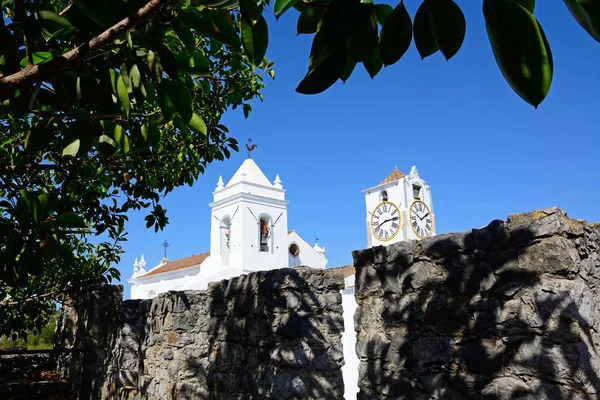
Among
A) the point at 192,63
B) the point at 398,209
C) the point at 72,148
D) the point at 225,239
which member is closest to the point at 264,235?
the point at 225,239

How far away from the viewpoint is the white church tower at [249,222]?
26734 mm

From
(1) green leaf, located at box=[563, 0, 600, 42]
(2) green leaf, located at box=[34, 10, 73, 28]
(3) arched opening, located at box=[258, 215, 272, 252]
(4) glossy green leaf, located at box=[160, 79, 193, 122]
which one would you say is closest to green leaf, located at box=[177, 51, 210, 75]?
(4) glossy green leaf, located at box=[160, 79, 193, 122]

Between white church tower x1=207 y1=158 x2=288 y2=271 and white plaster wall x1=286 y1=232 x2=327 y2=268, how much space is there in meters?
5.30

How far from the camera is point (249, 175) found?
2867 centimetres

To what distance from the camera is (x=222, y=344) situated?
4.57 meters

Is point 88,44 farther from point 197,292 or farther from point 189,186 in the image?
point 189,186

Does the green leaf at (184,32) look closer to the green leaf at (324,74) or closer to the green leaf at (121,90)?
the green leaf at (121,90)

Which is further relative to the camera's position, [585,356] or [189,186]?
[189,186]

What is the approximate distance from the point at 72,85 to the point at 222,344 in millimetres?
3296

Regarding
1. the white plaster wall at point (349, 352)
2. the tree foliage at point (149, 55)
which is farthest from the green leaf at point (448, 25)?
the white plaster wall at point (349, 352)

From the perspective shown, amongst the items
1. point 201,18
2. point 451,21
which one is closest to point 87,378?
point 201,18

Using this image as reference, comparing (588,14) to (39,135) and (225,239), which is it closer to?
(39,135)

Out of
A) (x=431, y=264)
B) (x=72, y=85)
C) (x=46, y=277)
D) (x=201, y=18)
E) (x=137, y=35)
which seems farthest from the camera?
(x=46, y=277)

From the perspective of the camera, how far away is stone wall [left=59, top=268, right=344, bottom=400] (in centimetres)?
374
